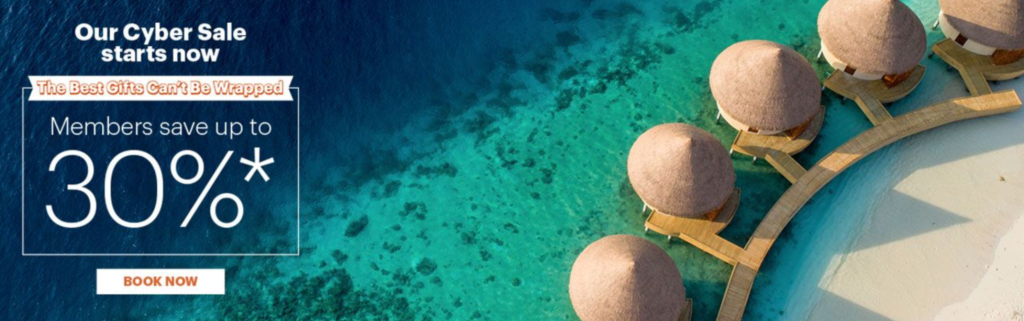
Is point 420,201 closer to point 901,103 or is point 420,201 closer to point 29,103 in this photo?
point 29,103

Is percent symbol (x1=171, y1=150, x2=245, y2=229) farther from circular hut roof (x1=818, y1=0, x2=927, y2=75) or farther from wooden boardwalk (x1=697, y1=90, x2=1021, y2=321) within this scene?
circular hut roof (x1=818, y1=0, x2=927, y2=75)

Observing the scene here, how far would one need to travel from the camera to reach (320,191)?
25.6 metres

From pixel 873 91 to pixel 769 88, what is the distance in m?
4.31

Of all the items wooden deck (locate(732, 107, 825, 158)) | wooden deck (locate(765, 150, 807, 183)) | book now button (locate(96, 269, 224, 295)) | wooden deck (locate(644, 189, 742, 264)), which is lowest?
book now button (locate(96, 269, 224, 295))

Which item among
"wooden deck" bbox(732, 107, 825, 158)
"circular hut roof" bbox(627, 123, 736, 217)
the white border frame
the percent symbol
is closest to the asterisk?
the percent symbol

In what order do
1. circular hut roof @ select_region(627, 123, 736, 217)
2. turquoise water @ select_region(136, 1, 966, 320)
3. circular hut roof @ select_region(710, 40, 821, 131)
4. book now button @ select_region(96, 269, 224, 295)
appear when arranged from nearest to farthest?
circular hut roof @ select_region(627, 123, 736, 217) < circular hut roof @ select_region(710, 40, 821, 131) < turquoise water @ select_region(136, 1, 966, 320) < book now button @ select_region(96, 269, 224, 295)

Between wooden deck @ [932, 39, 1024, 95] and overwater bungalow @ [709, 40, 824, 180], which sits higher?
wooden deck @ [932, 39, 1024, 95]

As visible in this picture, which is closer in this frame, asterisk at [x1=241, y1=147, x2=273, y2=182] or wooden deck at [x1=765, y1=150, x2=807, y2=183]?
wooden deck at [x1=765, y1=150, x2=807, y2=183]

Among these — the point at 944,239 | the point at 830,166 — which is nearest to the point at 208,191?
the point at 830,166

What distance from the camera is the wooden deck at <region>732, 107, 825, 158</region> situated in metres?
24.5

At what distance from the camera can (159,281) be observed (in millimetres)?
24188

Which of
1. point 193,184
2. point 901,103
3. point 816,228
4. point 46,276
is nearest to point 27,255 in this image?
point 46,276

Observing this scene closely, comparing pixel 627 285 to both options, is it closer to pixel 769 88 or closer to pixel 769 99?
pixel 769 99

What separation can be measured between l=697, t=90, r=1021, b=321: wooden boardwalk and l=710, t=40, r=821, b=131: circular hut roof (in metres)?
1.59
